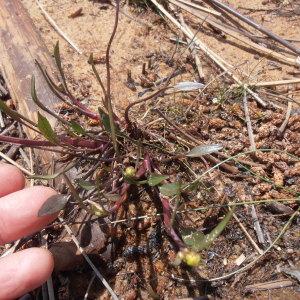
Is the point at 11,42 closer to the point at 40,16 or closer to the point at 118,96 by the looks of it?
the point at 40,16

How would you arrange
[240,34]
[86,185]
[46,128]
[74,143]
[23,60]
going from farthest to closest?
1. [240,34]
2. [23,60]
3. [74,143]
4. [86,185]
5. [46,128]

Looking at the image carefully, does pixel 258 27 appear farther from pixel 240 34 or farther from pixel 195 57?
pixel 195 57

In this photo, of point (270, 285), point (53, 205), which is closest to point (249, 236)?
point (270, 285)

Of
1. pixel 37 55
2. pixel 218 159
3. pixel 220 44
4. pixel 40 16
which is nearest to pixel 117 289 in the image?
pixel 218 159

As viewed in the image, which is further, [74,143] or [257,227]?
[74,143]

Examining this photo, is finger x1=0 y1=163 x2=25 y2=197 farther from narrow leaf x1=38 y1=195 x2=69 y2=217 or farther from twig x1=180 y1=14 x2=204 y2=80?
twig x1=180 y1=14 x2=204 y2=80

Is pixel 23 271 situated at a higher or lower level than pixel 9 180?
lower

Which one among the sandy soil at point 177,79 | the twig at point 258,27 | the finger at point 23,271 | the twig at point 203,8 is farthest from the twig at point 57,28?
the finger at point 23,271

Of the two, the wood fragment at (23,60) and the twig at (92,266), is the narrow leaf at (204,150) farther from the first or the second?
the wood fragment at (23,60)
